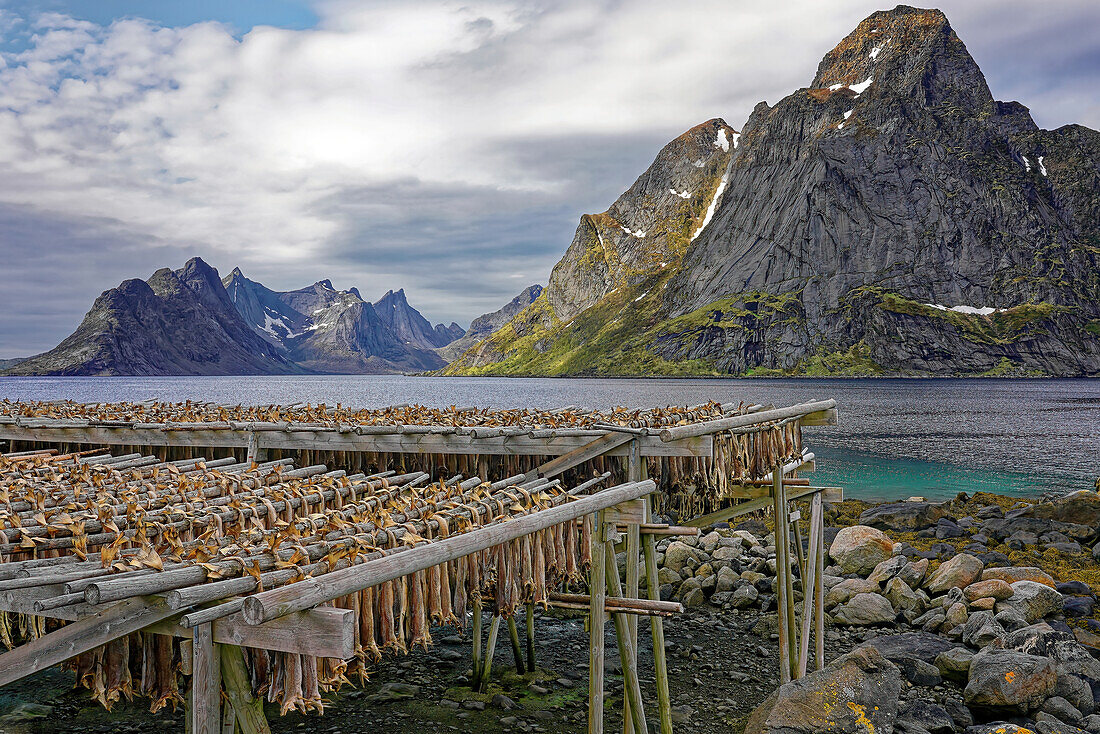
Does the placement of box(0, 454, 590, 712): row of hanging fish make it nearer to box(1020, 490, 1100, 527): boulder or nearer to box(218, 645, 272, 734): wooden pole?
box(218, 645, 272, 734): wooden pole

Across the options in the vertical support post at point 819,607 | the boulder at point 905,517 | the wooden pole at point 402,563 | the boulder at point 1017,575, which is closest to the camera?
the wooden pole at point 402,563

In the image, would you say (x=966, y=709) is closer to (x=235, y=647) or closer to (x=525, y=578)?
(x=525, y=578)

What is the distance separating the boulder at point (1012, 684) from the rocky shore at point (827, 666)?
26 millimetres

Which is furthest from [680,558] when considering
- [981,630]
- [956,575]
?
[981,630]

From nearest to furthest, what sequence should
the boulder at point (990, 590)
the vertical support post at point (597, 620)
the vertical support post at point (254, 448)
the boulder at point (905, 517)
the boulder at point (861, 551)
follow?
the vertical support post at point (597, 620) → the vertical support post at point (254, 448) → the boulder at point (990, 590) → the boulder at point (861, 551) → the boulder at point (905, 517)

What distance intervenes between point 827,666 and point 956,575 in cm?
966

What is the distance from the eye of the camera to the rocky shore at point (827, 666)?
12438mm

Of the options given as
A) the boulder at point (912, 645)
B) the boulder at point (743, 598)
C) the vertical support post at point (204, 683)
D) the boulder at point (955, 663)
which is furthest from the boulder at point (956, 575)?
the vertical support post at point (204, 683)

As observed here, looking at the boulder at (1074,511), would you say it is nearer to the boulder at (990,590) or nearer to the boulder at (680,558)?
the boulder at (990,590)

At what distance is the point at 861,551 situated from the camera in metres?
22.9

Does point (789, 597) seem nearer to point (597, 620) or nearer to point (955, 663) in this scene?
point (955, 663)

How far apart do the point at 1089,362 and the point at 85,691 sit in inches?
9383

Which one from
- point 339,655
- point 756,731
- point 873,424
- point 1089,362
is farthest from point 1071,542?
point 1089,362

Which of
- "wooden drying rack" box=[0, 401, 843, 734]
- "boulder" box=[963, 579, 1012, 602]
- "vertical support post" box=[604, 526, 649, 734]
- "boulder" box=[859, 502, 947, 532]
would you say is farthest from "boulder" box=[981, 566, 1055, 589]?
"vertical support post" box=[604, 526, 649, 734]
